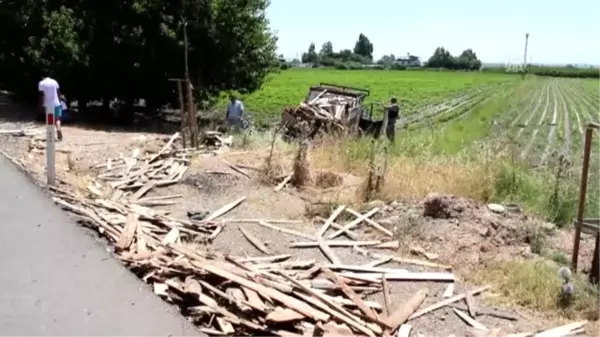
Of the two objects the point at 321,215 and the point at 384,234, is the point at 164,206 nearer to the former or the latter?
the point at 321,215

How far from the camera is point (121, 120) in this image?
2523cm

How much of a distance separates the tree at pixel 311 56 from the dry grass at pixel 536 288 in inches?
5645

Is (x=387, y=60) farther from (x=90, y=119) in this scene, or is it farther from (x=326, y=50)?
(x=90, y=119)

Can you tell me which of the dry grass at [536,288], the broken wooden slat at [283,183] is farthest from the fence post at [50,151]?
the dry grass at [536,288]

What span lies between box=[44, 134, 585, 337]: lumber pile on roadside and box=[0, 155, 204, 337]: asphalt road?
22 cm

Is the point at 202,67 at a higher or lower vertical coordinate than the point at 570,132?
higher

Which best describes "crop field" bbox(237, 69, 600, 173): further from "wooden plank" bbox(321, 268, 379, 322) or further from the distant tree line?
the distant tree line

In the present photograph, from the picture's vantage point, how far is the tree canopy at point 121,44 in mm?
21922

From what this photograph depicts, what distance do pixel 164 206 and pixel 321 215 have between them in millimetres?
2517

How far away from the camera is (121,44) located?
2284 cm

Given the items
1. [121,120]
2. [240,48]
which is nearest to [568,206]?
[240,48]

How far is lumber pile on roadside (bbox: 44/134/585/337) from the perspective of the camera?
5734 mm

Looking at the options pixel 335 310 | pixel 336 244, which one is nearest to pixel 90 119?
pixel 336 244

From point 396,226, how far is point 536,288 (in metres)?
2.42
